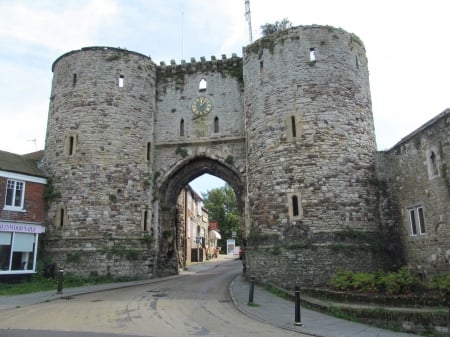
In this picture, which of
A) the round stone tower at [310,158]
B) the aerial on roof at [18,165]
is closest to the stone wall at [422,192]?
the round stone tower at [310,158]

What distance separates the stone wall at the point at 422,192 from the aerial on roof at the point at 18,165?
1515 cm

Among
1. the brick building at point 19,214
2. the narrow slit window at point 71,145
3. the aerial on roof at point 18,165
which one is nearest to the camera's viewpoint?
the brick building at point 19,214

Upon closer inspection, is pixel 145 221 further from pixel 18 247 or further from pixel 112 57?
pixel 112 57

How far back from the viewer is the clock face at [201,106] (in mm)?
20391

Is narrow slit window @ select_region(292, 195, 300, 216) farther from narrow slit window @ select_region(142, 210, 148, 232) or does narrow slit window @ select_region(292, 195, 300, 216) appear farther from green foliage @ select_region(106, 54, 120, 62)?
green foliage @ select_region(106, 54, 120, 62)

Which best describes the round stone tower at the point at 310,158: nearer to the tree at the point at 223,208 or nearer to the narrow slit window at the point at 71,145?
the narrow slit window at the point at 71,145

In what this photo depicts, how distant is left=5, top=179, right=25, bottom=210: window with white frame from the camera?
1631 cm

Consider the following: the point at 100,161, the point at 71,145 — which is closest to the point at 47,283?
the point at 100,161

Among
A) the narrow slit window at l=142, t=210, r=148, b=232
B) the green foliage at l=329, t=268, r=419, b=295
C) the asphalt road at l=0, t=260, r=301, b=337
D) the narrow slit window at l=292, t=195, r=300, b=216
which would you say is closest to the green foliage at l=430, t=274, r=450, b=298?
the green foliage at l=329, t=268, r=419, b=295

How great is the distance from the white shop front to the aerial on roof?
2.30 m

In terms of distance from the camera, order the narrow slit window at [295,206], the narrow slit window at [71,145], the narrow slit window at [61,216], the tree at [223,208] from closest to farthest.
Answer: the narrow slit window at [295,206]
the narrow slit window at [61,216]
the narrow slit window at [71,145]
the tree at [223,208]

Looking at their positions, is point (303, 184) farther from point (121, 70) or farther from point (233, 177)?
point (121, 70)

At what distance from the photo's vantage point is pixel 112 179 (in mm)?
18391

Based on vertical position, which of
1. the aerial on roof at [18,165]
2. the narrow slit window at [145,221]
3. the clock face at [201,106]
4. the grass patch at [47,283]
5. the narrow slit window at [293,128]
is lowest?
the grass patch at [47,283]
